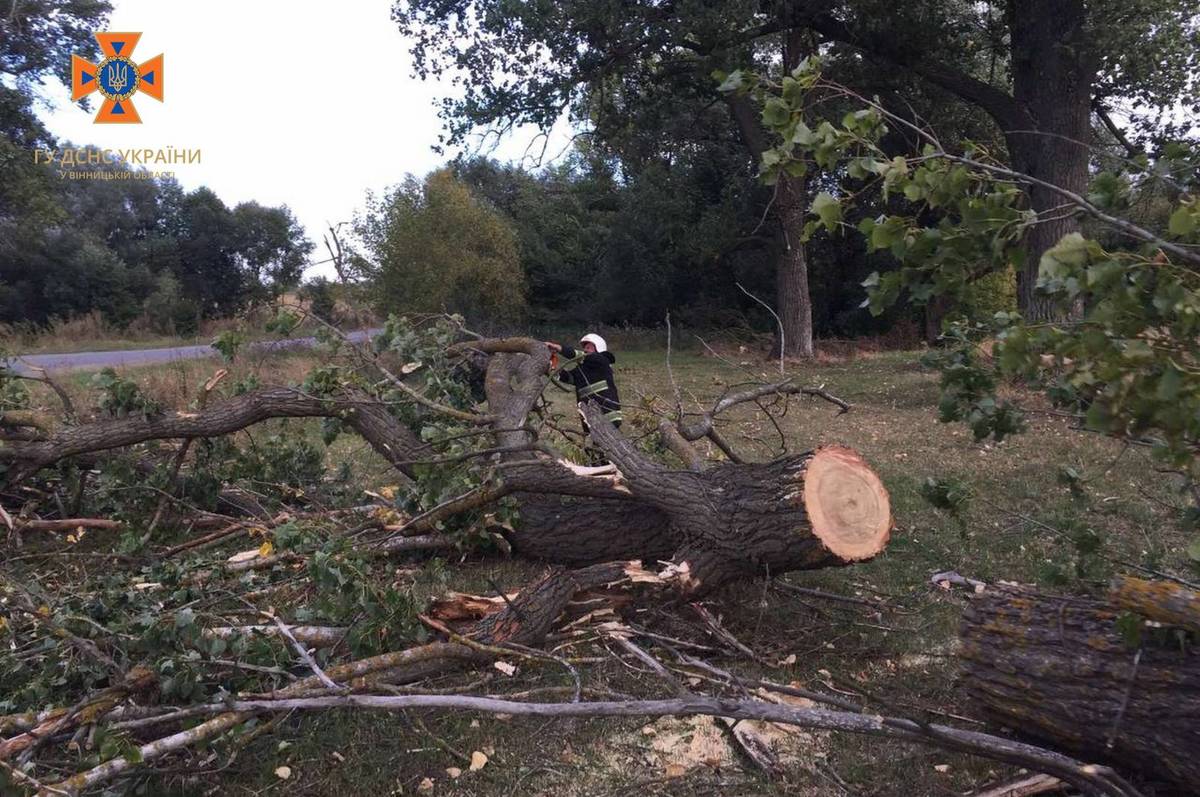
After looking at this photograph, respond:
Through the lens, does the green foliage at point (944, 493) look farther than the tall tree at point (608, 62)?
No

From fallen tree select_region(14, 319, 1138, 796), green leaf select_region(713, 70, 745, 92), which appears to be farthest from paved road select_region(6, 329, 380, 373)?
green leaf select_region(713, 70, 745, 92)

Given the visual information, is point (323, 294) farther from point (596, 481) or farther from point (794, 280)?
point (794, 280)

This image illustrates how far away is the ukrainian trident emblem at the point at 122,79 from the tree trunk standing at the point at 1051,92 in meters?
11.3

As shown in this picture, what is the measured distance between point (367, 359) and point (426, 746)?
9.87 feet

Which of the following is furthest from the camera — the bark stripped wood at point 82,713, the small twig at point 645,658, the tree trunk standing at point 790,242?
the tree trunk standing at point 790,242

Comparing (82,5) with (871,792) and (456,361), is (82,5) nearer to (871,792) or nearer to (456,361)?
(456,361)

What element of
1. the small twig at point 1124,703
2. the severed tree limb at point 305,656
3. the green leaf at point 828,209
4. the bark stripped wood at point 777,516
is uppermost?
the green leaf at point 828,209

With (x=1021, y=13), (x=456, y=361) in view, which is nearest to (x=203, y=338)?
(x=456, y=361)

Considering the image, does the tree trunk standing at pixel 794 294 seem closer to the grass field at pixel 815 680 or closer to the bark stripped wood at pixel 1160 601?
the grass field at pixel 815 680

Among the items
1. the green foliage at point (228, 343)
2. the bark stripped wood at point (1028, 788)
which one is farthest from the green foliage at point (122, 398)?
the bark stripped wood at point (1028, 788)

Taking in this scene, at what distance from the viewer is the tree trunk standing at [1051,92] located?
10.7 m

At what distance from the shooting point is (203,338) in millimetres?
11633

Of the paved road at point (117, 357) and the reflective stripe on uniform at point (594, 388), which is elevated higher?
the reflective stripe on uniform at point (594, 388)

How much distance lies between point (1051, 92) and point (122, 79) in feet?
41.0
